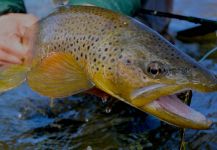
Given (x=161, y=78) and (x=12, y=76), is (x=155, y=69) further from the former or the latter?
(x=12, y=76)

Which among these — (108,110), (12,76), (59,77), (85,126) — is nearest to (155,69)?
(59,77)

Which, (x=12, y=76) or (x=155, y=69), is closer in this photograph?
(x=155, y=69)

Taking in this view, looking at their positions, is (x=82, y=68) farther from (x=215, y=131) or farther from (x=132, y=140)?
(x=215, y=131)

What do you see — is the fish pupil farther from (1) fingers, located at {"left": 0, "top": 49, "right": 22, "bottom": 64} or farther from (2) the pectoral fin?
(1) fingers, located at {"left": 0, "top": 49, "right": 22, "bottom": 64}

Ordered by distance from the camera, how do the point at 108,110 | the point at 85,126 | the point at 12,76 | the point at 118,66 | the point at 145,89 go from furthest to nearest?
the point at 108,110, the point at 85,126, the point at 12,76, the point at 118,66, the point at 145,89

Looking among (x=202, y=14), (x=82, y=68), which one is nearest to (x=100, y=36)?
(x=82, y=68)

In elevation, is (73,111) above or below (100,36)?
below

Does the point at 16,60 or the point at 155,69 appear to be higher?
the point at 155,69
